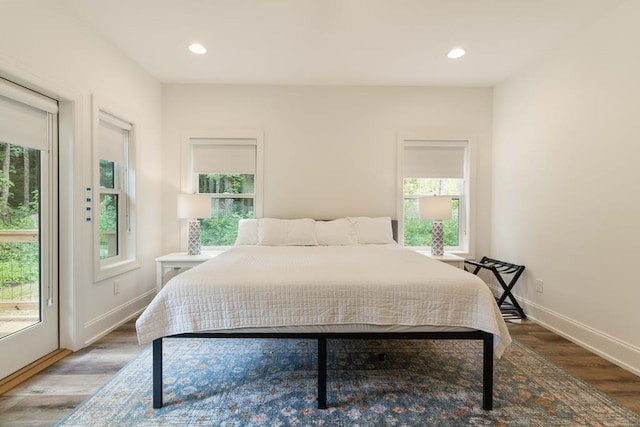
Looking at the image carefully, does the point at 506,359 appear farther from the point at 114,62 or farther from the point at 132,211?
the point at 114,62

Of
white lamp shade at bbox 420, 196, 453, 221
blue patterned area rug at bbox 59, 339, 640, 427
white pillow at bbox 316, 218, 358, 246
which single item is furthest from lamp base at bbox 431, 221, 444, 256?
blue patterned area rug at bbox 59, 339, 640, 427

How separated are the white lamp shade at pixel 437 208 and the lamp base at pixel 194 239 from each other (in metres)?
2.58

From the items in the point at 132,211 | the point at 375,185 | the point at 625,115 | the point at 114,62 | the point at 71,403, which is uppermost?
the point at 114,62

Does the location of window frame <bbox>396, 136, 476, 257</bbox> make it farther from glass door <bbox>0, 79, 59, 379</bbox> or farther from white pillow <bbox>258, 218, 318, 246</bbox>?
glass door <bbox>0, 79, 59, 379</bbox>

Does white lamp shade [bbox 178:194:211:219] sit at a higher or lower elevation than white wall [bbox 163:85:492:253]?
lower

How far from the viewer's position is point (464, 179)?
143 inches

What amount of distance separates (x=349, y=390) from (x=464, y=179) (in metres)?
2.95

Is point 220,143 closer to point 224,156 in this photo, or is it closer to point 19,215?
point 224,156

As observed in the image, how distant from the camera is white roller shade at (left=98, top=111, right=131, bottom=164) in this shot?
2.59 m

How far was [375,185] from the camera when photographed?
3.54m

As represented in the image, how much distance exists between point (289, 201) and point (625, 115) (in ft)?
9.85

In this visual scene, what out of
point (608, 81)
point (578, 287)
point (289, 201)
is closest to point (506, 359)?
point (578, 287)

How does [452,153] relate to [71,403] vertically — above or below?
above

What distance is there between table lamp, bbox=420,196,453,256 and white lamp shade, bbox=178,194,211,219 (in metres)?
2.45
